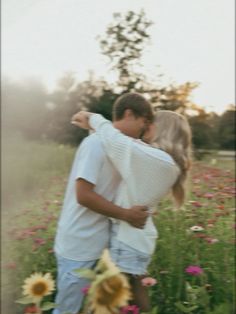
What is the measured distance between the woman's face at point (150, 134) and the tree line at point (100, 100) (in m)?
6.36

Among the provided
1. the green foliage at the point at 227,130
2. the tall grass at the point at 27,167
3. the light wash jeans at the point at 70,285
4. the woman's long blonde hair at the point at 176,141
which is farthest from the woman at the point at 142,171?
the green foliage at the point at 227,130

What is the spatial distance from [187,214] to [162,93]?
292 inches

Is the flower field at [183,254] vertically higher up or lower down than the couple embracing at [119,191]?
lower down

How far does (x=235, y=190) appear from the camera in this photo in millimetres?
3332

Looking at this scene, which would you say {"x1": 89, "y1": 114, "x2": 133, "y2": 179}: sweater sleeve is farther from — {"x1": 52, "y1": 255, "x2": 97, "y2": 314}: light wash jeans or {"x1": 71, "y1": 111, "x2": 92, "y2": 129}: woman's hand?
{"x1": 52, "y1": 255, "x2": 97, "y2": 314}: light wash jeans

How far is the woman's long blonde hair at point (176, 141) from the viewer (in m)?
2.08

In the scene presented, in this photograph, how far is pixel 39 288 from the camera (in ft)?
3.54

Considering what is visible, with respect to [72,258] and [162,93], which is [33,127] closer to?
[162,93]

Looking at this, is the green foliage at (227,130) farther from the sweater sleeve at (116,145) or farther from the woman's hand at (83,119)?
the sweater sleeve at (116,145)

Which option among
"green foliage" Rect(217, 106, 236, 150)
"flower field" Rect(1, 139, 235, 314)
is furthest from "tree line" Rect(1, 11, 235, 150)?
"flower field" Rect(1, 139, 235, 314)

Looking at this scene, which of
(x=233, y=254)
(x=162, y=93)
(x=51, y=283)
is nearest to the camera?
(x=51, y=283)

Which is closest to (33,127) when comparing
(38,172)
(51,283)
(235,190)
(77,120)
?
(38,172)

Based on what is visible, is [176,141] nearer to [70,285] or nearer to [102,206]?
[102,206]

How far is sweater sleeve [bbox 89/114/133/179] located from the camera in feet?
6.01
